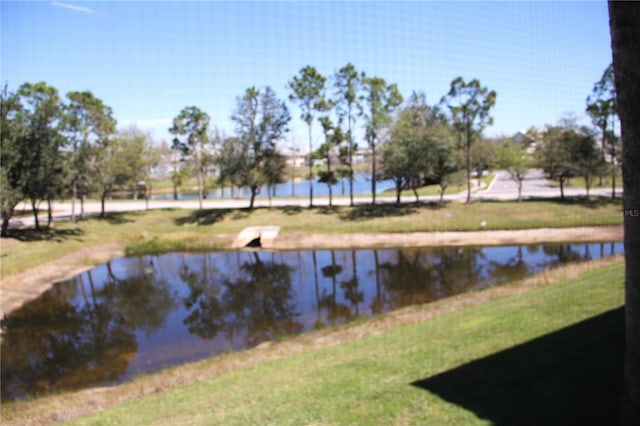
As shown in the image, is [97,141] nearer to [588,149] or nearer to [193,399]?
[193,399]

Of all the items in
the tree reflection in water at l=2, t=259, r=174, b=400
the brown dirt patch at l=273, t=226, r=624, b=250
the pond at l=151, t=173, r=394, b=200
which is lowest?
the tree reflection in water at l=2, t=259, r=174, b=400

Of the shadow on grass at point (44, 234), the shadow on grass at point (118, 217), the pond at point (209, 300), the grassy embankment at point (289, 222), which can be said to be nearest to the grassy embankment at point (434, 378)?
the pond at point (209, 300)

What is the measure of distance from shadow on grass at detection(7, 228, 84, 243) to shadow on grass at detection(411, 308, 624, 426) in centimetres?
3102

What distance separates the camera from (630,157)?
406 cm

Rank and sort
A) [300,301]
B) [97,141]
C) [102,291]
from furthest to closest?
1. [97,141]
2. [102,291]
3. [300,301]

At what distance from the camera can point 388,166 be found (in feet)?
126

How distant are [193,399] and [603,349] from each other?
277 inches

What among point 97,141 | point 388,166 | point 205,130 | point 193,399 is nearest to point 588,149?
point 388,166

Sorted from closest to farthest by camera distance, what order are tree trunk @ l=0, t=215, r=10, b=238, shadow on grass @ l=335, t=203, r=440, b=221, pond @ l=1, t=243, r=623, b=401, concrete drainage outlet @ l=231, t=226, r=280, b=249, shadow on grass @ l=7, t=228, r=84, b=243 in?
pond @ l=1, t=243, r=623, b=401
tree trunk @ l=0, t=215, r=10, b=238
shadow on grass @ l=7, t=228, r=84, b=243
concrete drainage outlet @ l=231, t=226, r=280, b=249
shadow on grass @ l=335, t=203, r=440, b=221

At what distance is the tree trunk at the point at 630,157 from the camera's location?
12.7 feet

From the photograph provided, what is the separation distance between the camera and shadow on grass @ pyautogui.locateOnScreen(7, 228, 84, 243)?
30.1 meters

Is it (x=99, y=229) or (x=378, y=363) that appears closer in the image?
(x=378, y=363)

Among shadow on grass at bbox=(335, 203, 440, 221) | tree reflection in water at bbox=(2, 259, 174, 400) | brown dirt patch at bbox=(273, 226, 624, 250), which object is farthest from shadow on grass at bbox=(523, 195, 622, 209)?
tree reflection in water at bbox=(2, 259, 174, 400)

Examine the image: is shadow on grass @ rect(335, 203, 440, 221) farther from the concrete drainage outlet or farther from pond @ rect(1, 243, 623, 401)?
pond @ rect(1, 243, 623, 401)
